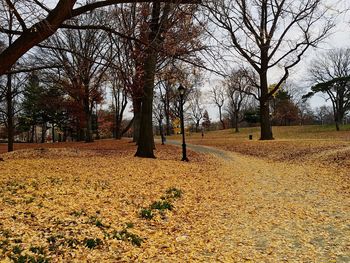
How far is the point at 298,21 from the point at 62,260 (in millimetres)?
22930

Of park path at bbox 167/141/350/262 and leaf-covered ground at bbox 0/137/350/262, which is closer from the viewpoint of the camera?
leaf-covered ground at bbox 0/137/350/262

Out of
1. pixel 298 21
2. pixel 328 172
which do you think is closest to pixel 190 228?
pixel 328 172

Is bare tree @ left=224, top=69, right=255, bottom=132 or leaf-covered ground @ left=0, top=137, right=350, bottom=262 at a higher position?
bare tree @ left=224, top=69, right=255, bottom=132

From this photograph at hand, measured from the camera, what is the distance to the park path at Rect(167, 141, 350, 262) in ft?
14.5

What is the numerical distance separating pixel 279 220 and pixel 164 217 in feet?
7.30

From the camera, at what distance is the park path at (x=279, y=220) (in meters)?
4.42

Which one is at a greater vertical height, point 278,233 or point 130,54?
point 130,54

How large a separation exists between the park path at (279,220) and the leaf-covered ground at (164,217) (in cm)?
2

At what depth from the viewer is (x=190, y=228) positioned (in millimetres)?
5477

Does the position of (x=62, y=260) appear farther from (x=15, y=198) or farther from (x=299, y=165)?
(x=299, y=165)

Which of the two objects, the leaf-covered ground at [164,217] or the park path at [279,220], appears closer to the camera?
the leaf-covered ground at [164,217]

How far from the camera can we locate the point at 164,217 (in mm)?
5926

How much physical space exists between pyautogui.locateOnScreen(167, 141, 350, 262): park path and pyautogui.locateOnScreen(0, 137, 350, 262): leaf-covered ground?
0.02m

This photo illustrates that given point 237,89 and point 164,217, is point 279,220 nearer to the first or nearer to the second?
point 164,217
